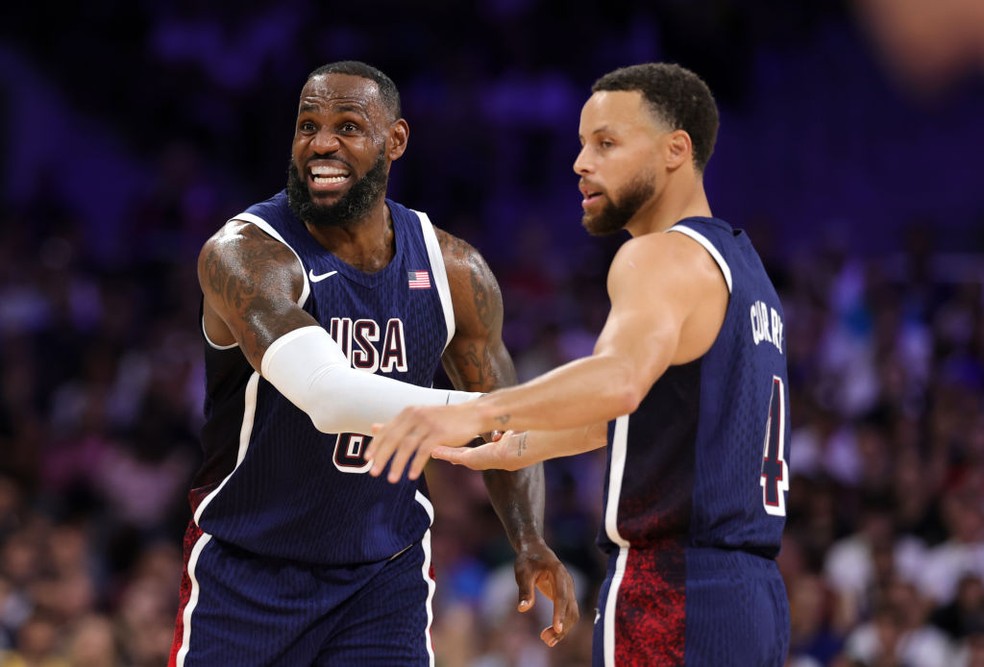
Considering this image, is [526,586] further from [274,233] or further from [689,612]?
[274,233]

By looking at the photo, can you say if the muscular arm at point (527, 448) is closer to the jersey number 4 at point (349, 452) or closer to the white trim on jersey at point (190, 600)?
the jersey number 4 at point (349, 452)

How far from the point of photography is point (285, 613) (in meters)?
4.71

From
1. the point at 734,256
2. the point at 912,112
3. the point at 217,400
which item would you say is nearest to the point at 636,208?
the point at 734,256

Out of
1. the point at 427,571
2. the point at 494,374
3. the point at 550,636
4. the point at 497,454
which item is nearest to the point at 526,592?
the point at 550,636

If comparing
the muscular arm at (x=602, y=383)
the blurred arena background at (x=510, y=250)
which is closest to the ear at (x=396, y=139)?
the muscular arm at (x=602, y=383)

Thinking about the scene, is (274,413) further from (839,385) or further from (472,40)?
(472,40)

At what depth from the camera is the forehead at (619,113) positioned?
4117 millimetres

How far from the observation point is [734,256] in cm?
402

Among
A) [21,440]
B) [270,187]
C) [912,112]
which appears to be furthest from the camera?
[270,187]

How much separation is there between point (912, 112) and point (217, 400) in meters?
9.38

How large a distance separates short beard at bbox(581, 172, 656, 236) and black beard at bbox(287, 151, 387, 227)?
107 cm

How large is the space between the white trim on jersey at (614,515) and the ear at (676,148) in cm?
76

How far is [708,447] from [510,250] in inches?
369

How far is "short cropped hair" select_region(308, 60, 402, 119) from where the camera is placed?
501 cm
